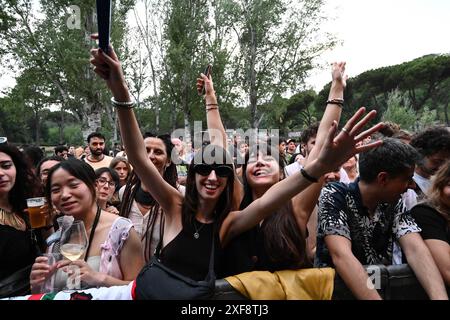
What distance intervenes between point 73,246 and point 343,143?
55.8 inches

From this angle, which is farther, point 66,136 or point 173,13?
point 66,136

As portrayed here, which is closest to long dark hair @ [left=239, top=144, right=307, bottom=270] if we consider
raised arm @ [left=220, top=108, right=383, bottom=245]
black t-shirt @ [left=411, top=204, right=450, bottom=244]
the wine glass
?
raised arm @ [left=220, top=108, right=383, bottom=245]

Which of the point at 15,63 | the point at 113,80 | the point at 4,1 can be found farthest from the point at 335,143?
the point at 15,63

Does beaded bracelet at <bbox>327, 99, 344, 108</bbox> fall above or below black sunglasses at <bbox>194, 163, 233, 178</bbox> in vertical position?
above

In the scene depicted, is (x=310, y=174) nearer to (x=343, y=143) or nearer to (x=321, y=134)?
(x=343, y=143)

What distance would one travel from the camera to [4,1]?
13.5 metres

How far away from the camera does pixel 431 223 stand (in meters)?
2.04

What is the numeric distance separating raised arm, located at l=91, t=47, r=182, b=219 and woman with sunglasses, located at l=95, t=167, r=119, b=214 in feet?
5.21

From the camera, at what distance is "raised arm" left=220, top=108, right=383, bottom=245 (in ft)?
5.25

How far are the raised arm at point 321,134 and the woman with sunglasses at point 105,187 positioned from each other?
2.02 metres

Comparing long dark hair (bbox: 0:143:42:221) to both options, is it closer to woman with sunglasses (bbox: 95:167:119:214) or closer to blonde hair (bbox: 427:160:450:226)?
woman with sunglasses (bbox: 95:167:119:214)

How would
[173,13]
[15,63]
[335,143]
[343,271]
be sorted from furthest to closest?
[173,13]
[15,63]
[343,271]
[335,143]

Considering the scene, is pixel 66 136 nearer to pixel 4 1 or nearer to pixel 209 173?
pixel 4 1
